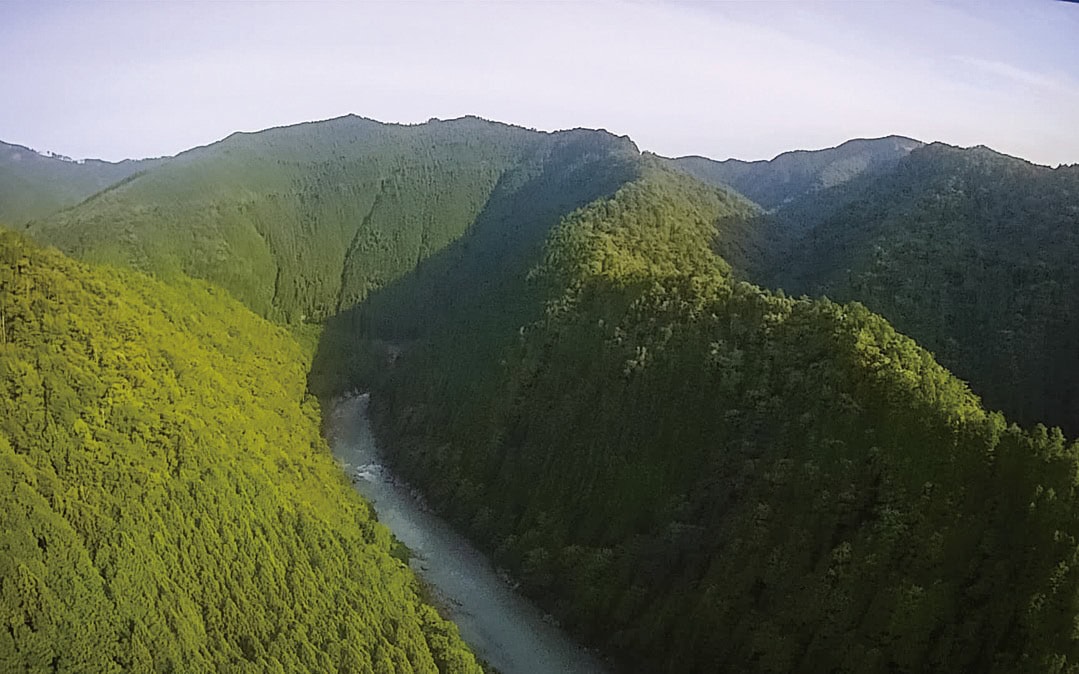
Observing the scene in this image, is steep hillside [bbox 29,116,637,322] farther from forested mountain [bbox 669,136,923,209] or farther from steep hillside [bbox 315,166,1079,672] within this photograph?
steep hillside [bbox 315,166,1079,672]

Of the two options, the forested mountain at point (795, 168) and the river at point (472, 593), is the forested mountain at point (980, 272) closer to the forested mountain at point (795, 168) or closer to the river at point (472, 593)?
the river at point (472, 593)

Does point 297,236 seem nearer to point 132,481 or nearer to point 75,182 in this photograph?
point 75,182

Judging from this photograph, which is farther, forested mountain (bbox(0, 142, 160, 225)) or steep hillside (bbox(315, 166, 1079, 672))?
steep hillside (bbox(315, 166, 1079, 672))

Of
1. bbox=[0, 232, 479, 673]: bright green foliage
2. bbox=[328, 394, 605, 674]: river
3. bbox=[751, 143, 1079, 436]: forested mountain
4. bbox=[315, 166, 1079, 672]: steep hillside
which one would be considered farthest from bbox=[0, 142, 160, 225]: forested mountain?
bbox=[751, 143, 1079, 436]: forested mountain

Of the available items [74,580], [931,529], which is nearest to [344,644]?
[74,580]

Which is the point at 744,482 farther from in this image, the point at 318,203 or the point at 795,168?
the point at 795,168

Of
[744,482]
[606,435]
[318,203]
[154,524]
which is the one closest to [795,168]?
[318,203]

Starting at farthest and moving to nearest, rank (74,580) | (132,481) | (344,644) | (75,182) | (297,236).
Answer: (297,236), (75,182), (344,644), (132,481), (74,580)
